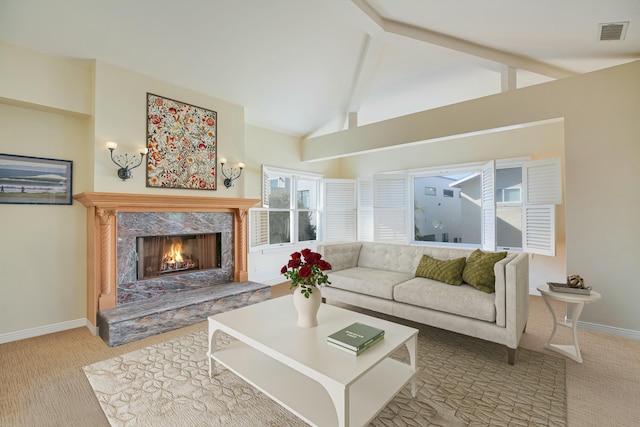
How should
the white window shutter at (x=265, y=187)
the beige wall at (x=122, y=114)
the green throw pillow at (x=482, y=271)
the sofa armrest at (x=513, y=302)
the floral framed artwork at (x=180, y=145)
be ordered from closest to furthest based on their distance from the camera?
the sofa armrest at (x=513, y=302) → the green throw pillow at (x=482, y=271) → the beige wall at (x=122, y=114) → the floral framed artwork at (x=180, y=145) → the white window shutter at (x=265, y=187)

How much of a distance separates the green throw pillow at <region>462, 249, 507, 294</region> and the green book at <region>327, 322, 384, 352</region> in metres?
1.43

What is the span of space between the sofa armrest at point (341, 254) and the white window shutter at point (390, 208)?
1730mm

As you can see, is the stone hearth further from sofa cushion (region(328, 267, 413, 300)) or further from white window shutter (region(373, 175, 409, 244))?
white window shutter (region(373, 175, 409, 244))

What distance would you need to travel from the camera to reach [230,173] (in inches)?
173

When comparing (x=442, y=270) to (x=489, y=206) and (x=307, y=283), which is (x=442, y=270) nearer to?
(x=307, y=283)

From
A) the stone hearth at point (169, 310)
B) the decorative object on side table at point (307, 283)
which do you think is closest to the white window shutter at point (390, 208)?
Answer: the stone hearth at point (169, 310)

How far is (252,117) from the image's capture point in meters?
4.84

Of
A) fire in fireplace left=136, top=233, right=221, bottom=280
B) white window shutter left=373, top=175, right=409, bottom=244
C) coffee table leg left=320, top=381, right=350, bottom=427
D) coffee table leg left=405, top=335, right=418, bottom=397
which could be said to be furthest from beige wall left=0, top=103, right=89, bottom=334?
white window shutter left=373, top=175, right=409, bottom=244

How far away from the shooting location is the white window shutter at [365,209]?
20.8 ft

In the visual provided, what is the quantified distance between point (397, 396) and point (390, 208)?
4125 millimetres

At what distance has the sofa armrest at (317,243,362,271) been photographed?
13.1ft

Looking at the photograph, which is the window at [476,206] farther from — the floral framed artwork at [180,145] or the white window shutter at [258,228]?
the floral framed artwork at [180,145]

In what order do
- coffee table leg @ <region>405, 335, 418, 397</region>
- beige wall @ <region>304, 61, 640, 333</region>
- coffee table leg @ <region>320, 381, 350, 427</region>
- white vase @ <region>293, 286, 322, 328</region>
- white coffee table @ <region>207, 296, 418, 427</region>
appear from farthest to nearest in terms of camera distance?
beige wall @ <region>304, 61, 640, 333</region>, white vase @ <region>293, 286, 322, 328</region>, coffee table leg @ <region>405, 335, 418, 397</region>, white coffee table @ <region>207, 296, 418, 427</region>, coffee table leg @ <region>320, 381, 350, 427</region>

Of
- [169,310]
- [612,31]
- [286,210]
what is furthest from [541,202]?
[169,310]
